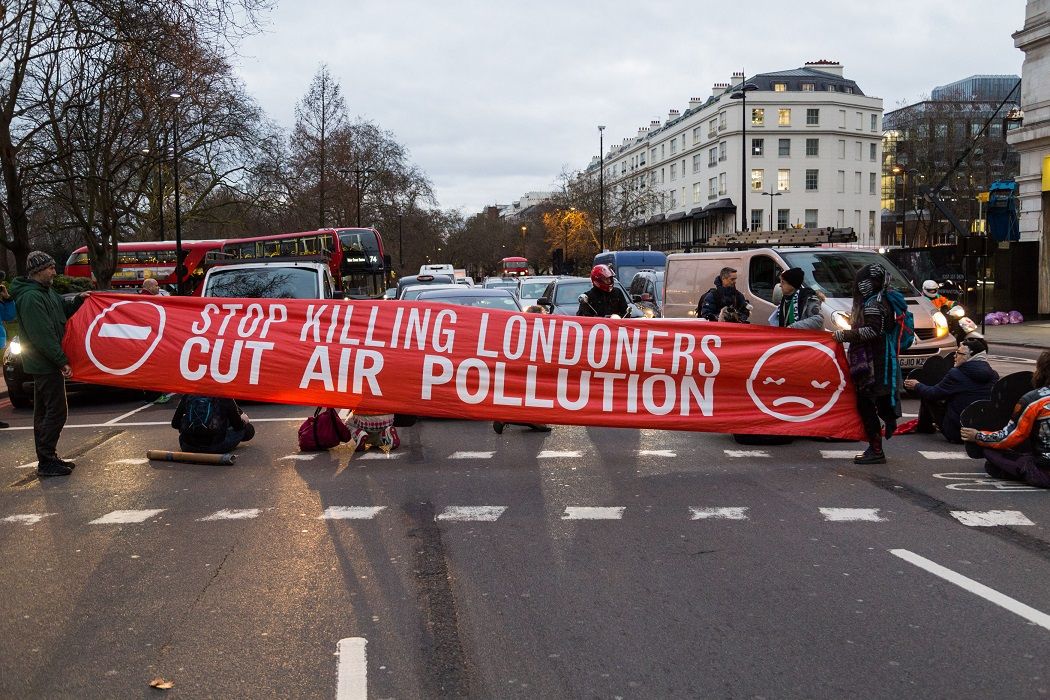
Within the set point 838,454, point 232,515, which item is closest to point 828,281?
point 838,454

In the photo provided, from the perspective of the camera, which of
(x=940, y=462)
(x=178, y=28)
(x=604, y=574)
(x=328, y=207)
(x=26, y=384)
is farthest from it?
(x=328, y=207)

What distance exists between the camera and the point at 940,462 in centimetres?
845

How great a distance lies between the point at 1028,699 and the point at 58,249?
65541mm

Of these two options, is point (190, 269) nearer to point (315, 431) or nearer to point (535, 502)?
point (315, 431)

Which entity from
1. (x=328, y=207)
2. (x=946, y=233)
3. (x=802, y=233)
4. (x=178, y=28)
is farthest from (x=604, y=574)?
(x=946, y=233)

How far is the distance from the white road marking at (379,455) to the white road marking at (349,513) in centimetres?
193

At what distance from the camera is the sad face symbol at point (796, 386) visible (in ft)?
28.7

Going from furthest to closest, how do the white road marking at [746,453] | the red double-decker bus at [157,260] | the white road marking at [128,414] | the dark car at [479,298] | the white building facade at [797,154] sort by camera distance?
1. the white building facade at [797,154]
2. the red double-decker bus at [157,260]
3. the dark car at [479,298]
4. the white road marking at [128,414]
5. the white road marking at [746,453]

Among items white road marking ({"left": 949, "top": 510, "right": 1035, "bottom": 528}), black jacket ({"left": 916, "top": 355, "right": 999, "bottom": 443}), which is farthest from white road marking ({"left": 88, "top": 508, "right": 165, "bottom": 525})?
black jacket ({"left": 916, "top": 355, "right": 999, "bottom": 443})

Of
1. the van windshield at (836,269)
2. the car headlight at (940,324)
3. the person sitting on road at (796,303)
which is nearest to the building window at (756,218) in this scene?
the van windshield at (836,269)

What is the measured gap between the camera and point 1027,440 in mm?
7359

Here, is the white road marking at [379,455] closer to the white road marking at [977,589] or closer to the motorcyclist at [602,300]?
the motorcyclist at [602,300]

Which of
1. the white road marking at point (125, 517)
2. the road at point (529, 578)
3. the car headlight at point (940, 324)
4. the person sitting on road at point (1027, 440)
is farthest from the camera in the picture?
the car headlight at point (940, 324)

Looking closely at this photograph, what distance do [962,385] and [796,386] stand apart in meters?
1.60
